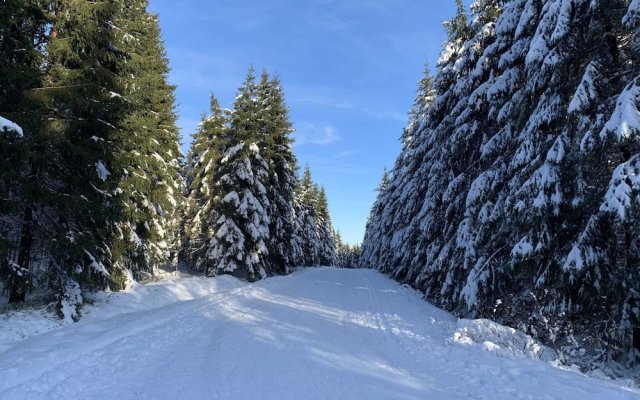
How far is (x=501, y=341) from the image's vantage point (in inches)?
343

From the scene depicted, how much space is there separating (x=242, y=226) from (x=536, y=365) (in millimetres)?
16980

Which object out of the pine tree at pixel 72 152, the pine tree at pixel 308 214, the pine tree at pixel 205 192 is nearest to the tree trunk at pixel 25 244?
the pine tree at pixel 72 152

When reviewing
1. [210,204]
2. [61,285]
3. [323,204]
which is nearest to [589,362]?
[61,285]

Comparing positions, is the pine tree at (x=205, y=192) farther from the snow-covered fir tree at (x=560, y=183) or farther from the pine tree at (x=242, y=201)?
the snow-covered fir tree at (x=560, y=183)

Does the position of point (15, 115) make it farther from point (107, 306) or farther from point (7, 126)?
point (107, 306)

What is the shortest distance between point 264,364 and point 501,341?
16.9 ft

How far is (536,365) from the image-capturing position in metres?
6.95

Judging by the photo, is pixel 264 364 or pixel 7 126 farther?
pixel 264 364

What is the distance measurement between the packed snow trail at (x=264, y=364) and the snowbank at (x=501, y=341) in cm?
35

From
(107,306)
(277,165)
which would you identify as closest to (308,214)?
(277,165)

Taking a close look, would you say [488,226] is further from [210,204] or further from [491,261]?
[210,204]

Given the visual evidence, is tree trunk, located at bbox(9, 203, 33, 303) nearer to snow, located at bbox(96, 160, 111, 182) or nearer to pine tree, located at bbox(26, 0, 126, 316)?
pine tree, located at bbox(26, 0, 126, 316)

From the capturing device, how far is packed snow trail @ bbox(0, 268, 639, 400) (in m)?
5.53

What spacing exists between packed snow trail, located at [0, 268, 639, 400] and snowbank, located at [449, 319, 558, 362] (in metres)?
0.35
